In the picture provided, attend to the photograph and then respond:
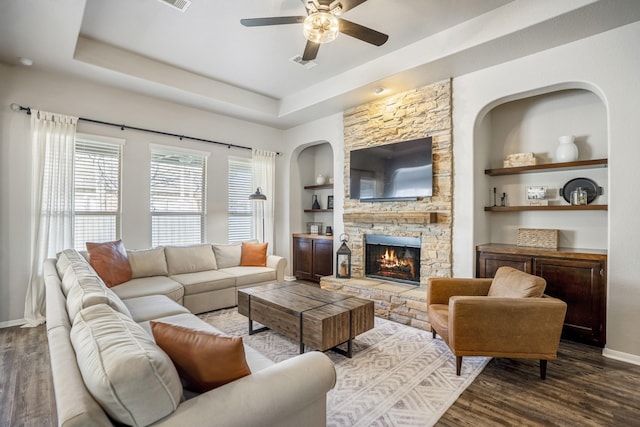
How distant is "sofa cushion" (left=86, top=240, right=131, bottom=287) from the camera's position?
3.66 metres

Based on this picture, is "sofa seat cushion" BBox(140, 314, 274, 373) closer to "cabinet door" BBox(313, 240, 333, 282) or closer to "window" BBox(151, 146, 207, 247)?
"window" BBox(151, 146, 207, 247)

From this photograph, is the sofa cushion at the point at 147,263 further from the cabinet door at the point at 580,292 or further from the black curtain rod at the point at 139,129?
the cabinet door at the point at 580,292

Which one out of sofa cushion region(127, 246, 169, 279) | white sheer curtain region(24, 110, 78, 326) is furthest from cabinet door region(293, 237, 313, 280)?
white sheer curtain region(24, 110, 78, 326)

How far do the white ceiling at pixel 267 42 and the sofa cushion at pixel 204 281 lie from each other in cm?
256

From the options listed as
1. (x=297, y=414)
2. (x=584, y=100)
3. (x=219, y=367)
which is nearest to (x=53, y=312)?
(x=219, y=367)

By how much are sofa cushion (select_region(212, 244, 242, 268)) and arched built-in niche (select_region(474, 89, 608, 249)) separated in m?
3.47

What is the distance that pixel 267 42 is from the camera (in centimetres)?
358

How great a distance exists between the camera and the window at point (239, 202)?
5.62 meters

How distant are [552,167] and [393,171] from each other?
184 centimetres

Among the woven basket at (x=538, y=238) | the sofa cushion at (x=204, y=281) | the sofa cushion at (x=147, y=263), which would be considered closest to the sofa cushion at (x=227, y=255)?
the sofa cushion at (x=204, y=281)

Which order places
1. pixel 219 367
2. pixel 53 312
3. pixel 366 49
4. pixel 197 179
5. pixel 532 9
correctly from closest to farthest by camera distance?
pixel 219 367 → pixel 53 312 → pixel 532 9 → pixel 366 49 → pixel 197 179

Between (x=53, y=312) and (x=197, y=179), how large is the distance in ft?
12.2

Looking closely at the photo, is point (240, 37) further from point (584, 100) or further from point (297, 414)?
point (584, 100)

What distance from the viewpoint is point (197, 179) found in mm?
5230
